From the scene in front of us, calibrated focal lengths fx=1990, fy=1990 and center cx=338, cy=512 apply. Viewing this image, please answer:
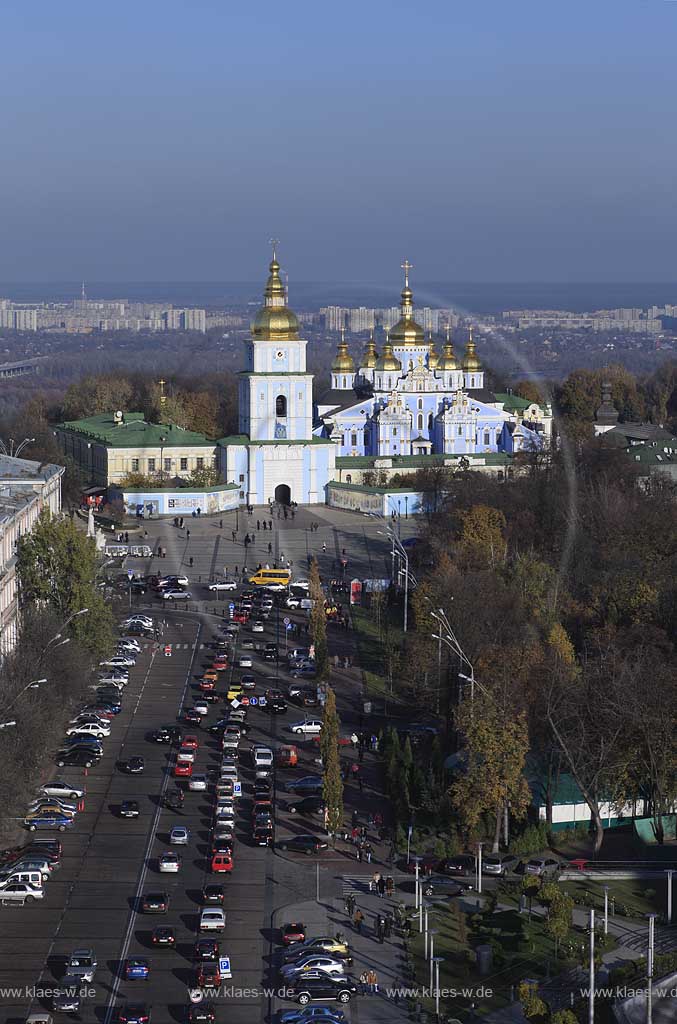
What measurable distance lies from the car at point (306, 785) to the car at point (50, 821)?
344cm

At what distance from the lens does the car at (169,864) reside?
81.5ft

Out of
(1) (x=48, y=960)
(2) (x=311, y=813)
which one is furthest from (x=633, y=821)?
(1) (x=48, y=960)

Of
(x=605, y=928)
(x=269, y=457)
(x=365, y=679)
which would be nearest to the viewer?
(x=605, y=928)

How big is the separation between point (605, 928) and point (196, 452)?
3823 cm

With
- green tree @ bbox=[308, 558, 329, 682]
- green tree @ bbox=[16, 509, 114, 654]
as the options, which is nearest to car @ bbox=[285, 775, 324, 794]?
green tree @ bbox=[308, 558, 329, 682]

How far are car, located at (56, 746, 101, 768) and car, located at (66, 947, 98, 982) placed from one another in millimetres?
7987

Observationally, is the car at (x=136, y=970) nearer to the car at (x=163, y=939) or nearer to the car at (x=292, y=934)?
the car at (x=163, y=939)

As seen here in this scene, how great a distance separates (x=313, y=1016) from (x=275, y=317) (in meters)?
41.4

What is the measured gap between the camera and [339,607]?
43312 millimetres

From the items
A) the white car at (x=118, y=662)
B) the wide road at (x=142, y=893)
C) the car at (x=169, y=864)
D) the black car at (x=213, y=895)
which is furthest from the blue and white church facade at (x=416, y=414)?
the black car at (x=213, y=895)

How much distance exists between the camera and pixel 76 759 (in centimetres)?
2964

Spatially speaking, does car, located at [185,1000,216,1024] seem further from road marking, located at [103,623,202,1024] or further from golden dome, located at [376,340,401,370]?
golden dome, located at [376,340,401,370]

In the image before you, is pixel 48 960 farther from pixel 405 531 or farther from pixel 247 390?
pixel 247 390

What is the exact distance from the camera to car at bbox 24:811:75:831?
26.6 meters
